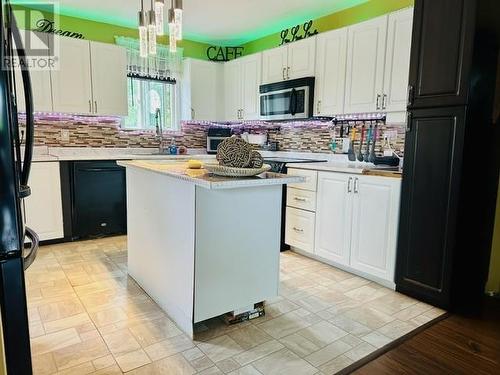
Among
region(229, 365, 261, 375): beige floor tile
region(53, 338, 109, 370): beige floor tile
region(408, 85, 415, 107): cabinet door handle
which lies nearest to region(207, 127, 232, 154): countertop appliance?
region(408, 85, 415, 107): cabinet door handle

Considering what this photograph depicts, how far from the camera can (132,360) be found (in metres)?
1.76

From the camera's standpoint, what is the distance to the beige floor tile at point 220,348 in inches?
71.3

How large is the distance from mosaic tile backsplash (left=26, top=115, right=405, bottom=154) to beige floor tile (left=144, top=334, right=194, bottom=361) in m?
2.45

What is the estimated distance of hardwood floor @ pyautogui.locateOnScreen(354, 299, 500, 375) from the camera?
5.77 feet

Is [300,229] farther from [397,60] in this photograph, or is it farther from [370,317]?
[397,60]

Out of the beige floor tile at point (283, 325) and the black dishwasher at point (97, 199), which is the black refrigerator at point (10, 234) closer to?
the beige floor tile at point (283, 325)

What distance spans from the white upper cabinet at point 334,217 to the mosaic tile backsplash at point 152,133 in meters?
0.72

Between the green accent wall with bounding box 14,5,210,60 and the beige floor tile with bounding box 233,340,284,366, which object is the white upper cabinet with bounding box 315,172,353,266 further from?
the green accent wall with bounding box 14,5,210,60

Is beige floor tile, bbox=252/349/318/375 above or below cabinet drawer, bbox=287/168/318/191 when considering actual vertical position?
below

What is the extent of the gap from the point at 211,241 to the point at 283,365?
74 cm

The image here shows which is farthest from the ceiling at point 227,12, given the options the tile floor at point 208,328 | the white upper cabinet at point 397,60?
the tile floor at point 208,328

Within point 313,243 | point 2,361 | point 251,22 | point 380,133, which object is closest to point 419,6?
point 380,133

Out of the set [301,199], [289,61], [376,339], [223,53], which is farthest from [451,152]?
[223,53]

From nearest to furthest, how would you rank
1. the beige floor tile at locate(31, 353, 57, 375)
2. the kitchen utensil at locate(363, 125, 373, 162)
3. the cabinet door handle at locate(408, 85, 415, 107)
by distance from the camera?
the beige floor tile at locate(31, 353, 57, 375)
the cabinet door handle at locate(408, 85, 415, 107)
the kitchen utensil at locate(363, 125, 373, 162)
